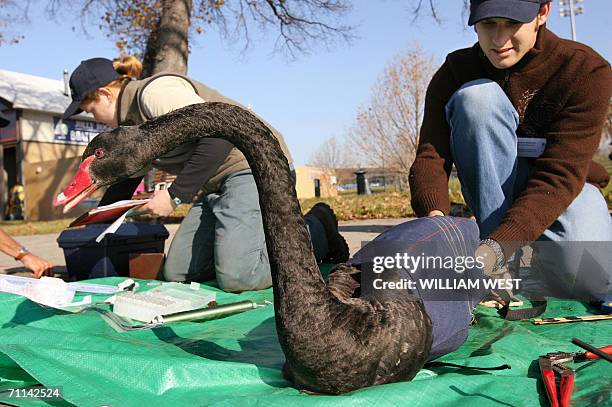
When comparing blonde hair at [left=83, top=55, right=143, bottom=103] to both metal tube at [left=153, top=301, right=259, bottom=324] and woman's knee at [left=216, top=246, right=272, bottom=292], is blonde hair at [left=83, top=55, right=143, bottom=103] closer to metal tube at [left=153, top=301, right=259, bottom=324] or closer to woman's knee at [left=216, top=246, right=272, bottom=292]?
woman's knee at [left=216, top=246, right=272, bottom=292]

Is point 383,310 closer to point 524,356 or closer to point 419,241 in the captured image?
point 419,241

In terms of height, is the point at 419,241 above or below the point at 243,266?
above

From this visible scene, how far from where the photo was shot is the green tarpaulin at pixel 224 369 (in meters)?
1.71

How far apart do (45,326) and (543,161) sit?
250 cm

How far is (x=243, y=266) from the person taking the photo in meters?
3.99

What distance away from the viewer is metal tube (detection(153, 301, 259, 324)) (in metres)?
2.90

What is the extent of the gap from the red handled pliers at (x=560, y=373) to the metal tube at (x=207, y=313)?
1699 mm

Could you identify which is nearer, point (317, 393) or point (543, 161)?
point (317, 393)

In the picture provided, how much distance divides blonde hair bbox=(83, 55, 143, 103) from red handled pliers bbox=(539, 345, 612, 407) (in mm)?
3524

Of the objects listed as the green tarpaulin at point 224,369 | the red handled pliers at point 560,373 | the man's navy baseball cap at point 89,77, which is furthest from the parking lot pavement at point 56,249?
the red handled pliers at point 560,373

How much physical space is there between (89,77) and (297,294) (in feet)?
10.1

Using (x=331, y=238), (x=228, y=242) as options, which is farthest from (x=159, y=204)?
(x=331, y=238)

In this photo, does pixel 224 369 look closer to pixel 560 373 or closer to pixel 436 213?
pixel 560 373

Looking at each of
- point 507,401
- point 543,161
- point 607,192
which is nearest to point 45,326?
point 507,401
